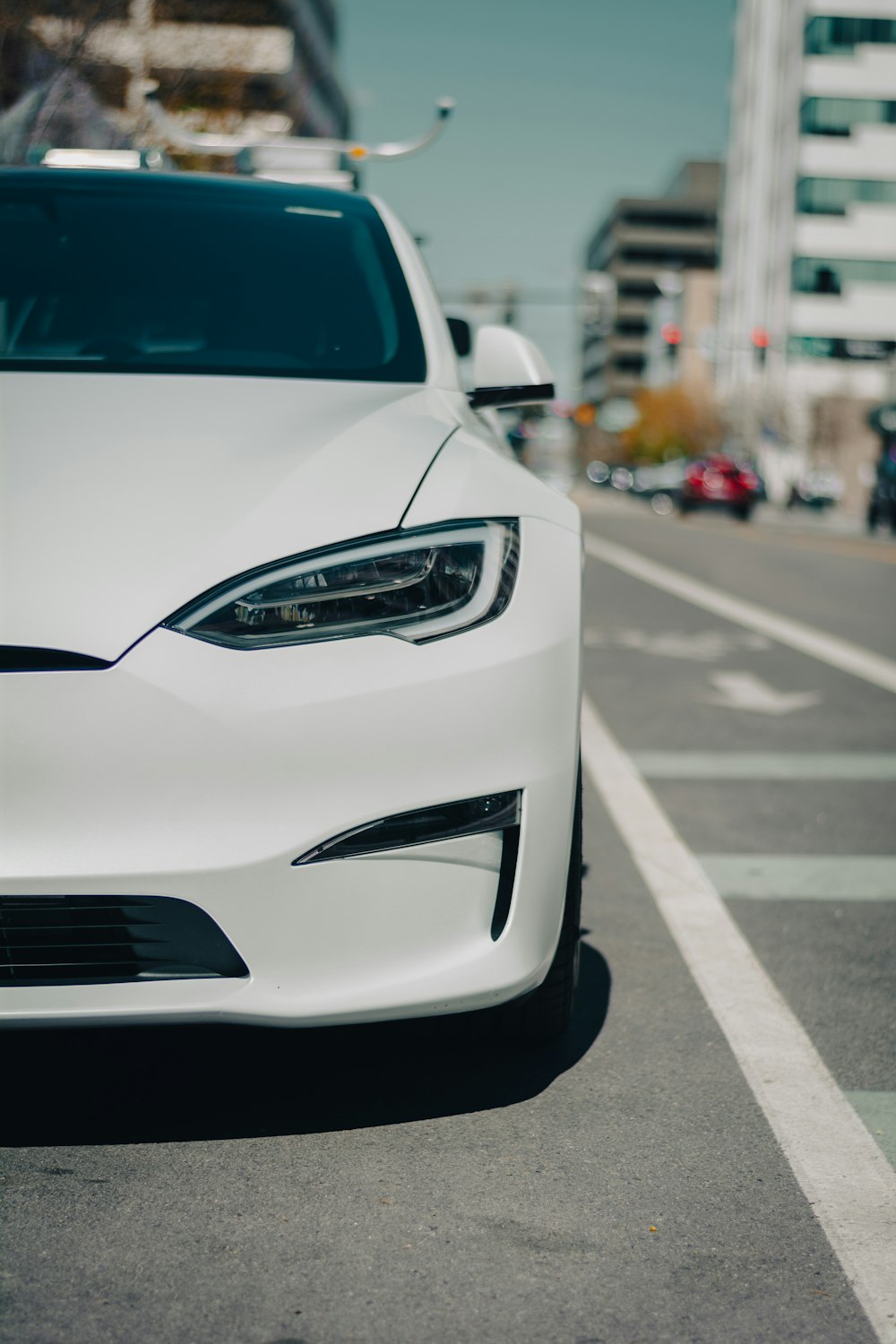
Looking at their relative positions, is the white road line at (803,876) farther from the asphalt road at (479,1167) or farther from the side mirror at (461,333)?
the side mirror at (461,333)

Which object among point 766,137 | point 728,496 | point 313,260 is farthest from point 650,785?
point 766,137

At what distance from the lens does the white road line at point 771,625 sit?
10.0 metres

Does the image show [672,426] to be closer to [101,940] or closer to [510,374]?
[510,374]

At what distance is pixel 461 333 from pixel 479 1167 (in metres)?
4.10

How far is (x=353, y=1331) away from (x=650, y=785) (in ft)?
13.9

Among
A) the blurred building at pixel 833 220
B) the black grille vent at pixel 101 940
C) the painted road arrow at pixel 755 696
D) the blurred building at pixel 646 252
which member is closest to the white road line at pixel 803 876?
the black grille vent at pixel 101 940

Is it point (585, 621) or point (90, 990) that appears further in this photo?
point (585, 621)

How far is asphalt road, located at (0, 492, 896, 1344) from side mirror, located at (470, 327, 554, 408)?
1.35m

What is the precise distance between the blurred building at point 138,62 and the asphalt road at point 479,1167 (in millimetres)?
9250

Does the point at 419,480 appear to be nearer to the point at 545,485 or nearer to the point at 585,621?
the point at 545,485

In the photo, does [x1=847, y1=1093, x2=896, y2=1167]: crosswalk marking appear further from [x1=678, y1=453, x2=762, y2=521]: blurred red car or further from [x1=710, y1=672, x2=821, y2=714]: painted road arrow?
[x1=678, y1=453, x2=762, y2=521]: blurred red car

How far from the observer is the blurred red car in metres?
43.3

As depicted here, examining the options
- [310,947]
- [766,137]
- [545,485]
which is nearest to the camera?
[310,947]

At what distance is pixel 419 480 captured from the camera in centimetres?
291
